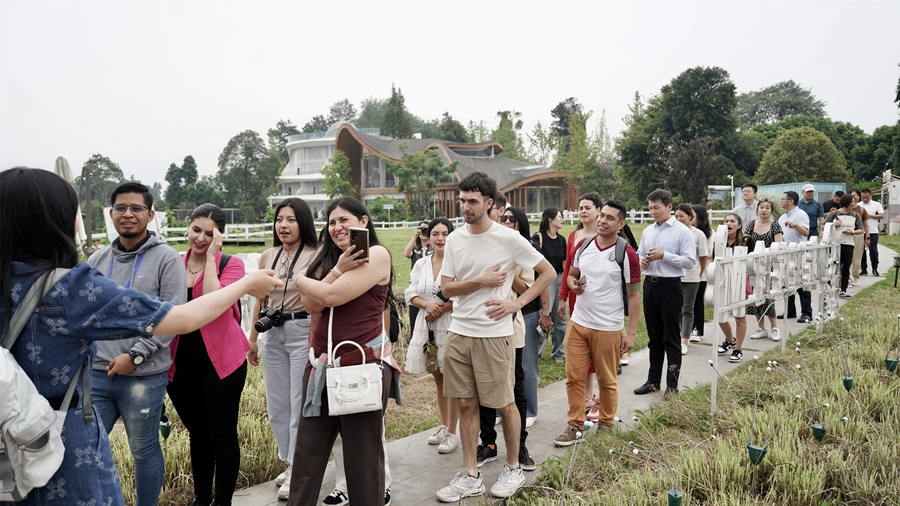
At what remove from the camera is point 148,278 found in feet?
10.9

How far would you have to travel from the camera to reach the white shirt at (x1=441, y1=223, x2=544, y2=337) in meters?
3.79

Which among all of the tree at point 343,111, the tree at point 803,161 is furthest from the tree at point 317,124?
the tree at point 803,161

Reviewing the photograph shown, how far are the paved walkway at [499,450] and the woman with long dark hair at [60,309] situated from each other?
1222 millimetres

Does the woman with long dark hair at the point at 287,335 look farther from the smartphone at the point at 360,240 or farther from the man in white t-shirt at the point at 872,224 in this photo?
the man in white t-shirt at the point at 872,224

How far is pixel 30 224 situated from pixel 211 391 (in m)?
1.75

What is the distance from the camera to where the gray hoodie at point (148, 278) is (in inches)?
127

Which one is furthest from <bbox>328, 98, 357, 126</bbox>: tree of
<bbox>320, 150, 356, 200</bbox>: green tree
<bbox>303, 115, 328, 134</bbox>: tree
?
<bbox>320, 150, 356, 200</bbox>: green tree

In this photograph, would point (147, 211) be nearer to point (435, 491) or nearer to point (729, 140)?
point (435, 491)

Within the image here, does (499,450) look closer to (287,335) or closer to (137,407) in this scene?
(287,335)

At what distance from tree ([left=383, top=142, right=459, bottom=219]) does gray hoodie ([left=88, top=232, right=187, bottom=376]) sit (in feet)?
139

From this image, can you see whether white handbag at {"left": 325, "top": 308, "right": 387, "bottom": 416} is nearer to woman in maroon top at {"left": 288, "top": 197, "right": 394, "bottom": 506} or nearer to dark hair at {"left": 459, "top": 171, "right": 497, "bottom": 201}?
woman in maroon top at {"left": 288, "top": 197, "right": 394, "bottom": 506}

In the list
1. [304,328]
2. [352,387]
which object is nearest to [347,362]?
[352,387]

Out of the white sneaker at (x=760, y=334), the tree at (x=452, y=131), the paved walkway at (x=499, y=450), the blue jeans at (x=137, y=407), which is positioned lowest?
the paved walkway at (x=499, y=450)

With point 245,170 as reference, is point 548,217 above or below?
below
